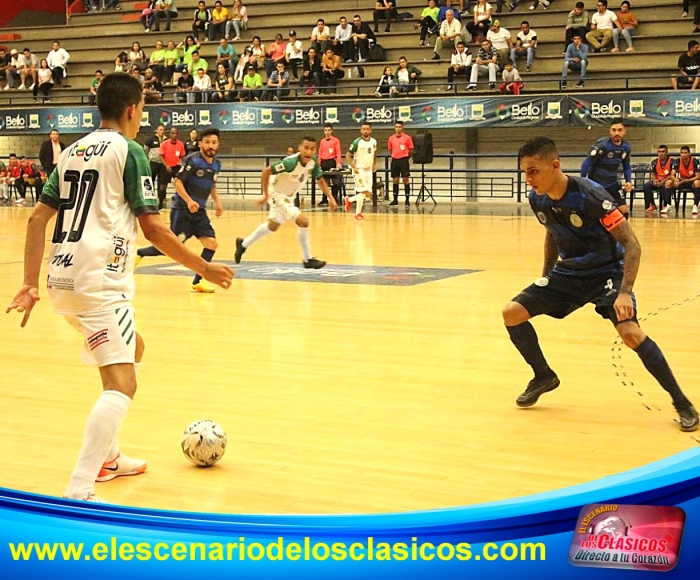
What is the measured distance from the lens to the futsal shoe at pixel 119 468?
470cm

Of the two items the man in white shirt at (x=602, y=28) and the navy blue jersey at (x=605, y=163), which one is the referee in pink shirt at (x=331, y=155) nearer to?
the man in white shirt at (x=602, y=28)

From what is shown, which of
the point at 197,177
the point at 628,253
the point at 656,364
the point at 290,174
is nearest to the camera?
the point at 628,253

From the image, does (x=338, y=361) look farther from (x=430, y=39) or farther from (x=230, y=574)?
(x=430, y=39)

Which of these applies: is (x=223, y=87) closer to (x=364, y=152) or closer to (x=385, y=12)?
(x=385, y=12)

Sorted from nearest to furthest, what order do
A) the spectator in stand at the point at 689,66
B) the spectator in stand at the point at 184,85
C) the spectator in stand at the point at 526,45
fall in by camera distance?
the spectator in stand at the point at 689,66
the spectator in stand at the point at 526,45
the spectator in stand at the point at 184,85

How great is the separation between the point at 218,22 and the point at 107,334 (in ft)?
97.1

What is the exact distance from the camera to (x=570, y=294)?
599 cm

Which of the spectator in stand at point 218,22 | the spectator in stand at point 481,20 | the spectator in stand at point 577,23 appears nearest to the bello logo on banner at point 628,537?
the spectator in stand at point 577,23

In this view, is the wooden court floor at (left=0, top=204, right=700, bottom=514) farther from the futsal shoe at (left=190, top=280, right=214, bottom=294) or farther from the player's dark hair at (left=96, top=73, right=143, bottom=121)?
Result: the player's dark hair at (left=96, top=73, right=143, bottom=121)

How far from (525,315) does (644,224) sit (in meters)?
13.5

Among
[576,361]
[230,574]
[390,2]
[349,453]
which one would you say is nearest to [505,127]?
[390,2]

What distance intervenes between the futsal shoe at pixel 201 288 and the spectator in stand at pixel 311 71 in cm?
Result: 1844

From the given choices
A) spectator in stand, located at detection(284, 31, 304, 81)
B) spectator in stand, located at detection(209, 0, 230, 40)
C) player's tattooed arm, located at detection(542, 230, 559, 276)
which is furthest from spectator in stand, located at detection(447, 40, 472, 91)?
player's tattooed arm, located at detection(542, 230, 559, 276)

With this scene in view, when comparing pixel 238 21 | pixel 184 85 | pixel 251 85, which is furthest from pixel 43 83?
pixel 251 85
